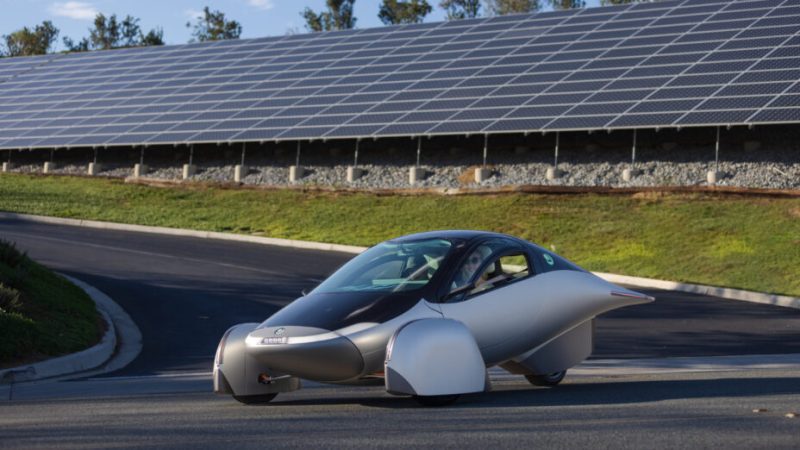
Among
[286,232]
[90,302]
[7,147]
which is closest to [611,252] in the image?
[286,232]

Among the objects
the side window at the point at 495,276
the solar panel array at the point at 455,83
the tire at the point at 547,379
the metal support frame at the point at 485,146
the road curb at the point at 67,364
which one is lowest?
the road curb at the point at 67,364

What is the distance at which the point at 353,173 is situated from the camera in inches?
1436

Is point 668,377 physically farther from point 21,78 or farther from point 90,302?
point 21,78

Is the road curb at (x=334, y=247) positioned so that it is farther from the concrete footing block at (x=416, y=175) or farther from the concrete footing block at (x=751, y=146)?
the concrete footing block at (x=751, y=146)

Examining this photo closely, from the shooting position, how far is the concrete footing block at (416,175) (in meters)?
35.2

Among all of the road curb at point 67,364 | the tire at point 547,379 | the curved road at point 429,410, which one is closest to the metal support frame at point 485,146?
the curved road at point 429,410

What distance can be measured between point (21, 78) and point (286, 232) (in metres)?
29.7

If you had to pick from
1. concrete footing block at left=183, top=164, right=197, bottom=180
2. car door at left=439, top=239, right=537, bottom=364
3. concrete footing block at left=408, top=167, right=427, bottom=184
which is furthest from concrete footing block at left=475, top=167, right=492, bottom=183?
car door at left=439, top=239, right=537, bottom=364

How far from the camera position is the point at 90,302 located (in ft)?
58.2

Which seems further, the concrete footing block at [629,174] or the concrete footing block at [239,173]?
the concrete footing block at [239,173]

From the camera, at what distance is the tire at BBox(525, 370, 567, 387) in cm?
1141

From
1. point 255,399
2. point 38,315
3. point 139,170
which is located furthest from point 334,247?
point 255,399

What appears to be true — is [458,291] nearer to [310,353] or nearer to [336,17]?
[310,353]

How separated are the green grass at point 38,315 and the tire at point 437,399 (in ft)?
19.4
